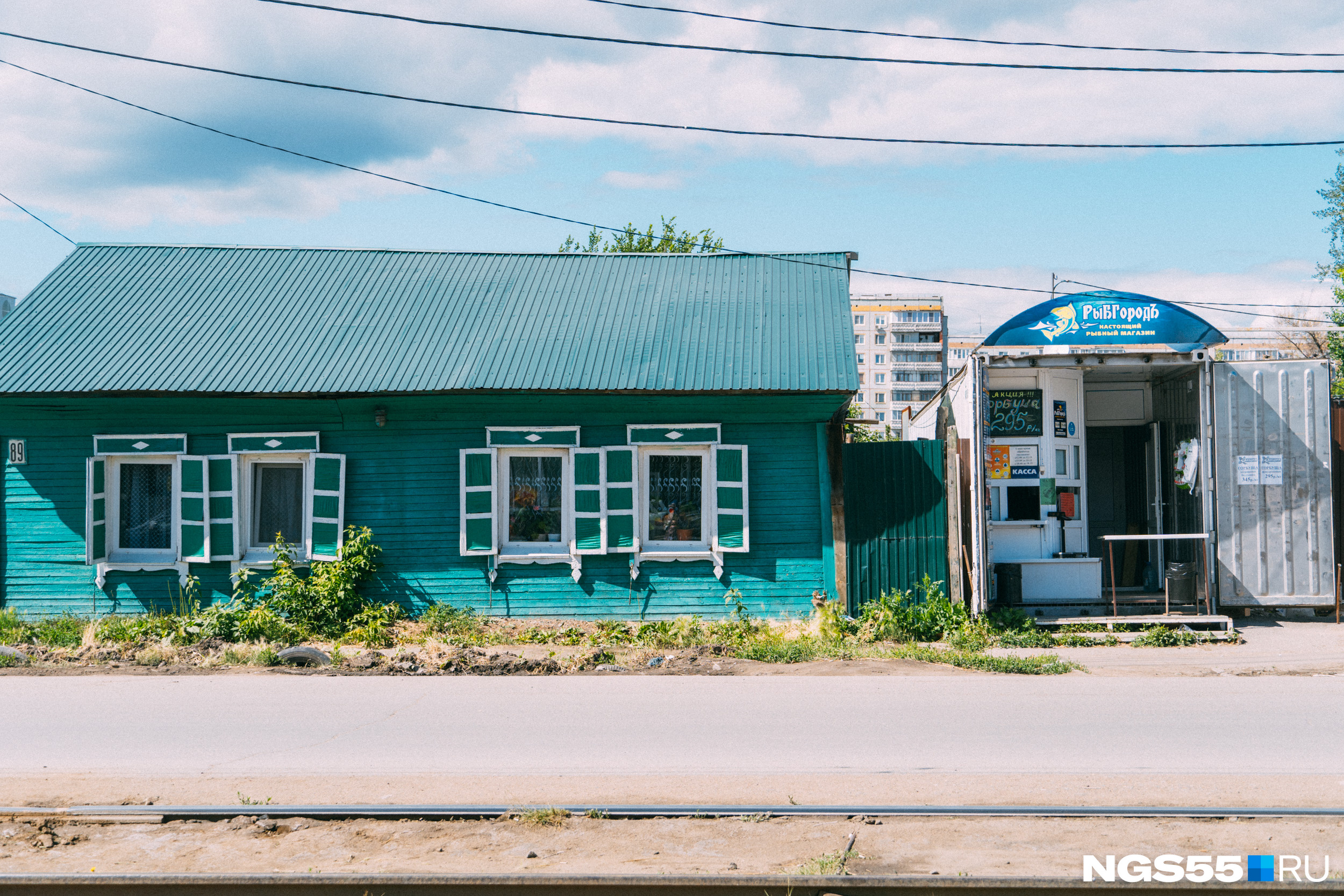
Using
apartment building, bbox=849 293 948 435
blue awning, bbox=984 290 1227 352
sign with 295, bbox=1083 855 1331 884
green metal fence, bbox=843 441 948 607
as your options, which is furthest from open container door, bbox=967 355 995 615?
apartment building, bbox=849 293 948 435

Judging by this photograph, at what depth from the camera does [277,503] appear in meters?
13.4

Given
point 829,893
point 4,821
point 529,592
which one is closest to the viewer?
point 829,893

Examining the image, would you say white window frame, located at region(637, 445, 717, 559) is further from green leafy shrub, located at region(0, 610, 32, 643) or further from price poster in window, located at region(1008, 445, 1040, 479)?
green leafy shrub, located at region(0, 610, 32, 643)

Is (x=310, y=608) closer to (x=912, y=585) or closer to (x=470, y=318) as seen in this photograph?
(x=470, y=318)

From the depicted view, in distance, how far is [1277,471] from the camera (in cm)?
1216

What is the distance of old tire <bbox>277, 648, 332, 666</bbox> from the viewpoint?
10.6 meters

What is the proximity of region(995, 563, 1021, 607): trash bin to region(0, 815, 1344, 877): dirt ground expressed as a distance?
734 cm

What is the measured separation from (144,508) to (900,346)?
10762 centimetres

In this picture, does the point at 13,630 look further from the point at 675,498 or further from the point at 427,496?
the point at 675,498

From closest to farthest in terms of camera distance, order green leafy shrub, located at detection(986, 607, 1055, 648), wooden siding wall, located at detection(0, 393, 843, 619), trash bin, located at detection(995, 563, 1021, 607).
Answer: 1. green leafy shrub, located at detection(986, 607, 1055, 648)
2. trash bin, located at detection(995, 563, 1021, 607)
3. wooden siding wall, located at detection(0, 393, 843, 619)

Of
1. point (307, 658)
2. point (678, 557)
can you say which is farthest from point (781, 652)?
point (307, 658)

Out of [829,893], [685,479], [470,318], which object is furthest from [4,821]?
[470,318]

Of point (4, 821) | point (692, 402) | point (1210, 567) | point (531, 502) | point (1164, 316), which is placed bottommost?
point (4, 821)

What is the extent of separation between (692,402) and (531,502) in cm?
261
